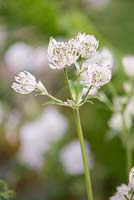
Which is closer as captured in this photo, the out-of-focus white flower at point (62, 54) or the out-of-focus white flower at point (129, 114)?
the out-of-focus white flower at point (62, 54)

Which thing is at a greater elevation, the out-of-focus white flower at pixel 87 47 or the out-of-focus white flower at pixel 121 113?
the out-of-focus white flower at pixel 87 47

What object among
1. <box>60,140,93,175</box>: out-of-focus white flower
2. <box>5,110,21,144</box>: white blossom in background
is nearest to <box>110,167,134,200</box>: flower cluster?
<box>60,140,93,175</box>: out-of-focus white flower

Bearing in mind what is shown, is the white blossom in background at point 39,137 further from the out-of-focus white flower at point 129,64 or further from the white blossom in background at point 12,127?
the out-of-focus white flower at point 129,64

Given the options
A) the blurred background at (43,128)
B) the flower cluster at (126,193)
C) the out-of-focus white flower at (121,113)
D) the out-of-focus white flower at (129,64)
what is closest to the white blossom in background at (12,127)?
the blurred background at (43,128)


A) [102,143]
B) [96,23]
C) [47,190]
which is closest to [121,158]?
[102,143]

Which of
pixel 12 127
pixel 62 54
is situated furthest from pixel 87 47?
pixel 12 127
